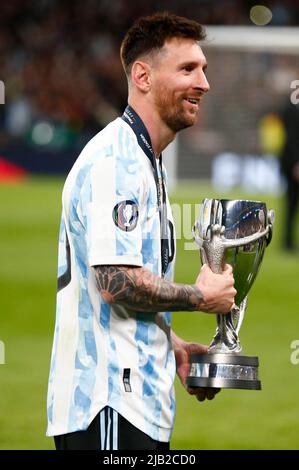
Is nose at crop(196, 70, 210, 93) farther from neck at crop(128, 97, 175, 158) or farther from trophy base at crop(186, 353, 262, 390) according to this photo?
trophy base at crop(186, 353, 262, 390)

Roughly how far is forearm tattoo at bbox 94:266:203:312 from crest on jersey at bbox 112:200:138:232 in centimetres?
12

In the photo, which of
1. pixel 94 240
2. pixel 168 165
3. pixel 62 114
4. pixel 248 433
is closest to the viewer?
pixel 94 240

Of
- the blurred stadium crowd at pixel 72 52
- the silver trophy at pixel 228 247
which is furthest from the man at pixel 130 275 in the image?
the blurred stadium crowd at pixel 72 52

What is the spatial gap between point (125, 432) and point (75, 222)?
2.10 ft

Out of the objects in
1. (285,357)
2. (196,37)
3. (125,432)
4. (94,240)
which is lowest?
(285,357)

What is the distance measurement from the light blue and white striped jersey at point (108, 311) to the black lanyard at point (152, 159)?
25 millimetres

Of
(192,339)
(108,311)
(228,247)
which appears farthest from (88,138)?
(108,311)

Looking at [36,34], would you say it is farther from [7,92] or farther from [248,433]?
[248,433]

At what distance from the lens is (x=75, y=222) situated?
3666 millimetres

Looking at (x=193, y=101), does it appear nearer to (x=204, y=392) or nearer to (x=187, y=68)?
(x=187, y=68)

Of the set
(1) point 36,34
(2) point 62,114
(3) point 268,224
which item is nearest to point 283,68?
(2) point 62,114

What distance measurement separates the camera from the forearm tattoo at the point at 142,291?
355 cm

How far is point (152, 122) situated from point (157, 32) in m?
0.28

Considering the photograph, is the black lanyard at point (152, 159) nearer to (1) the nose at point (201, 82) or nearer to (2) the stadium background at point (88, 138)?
(1) the nose at point (201, 82)
